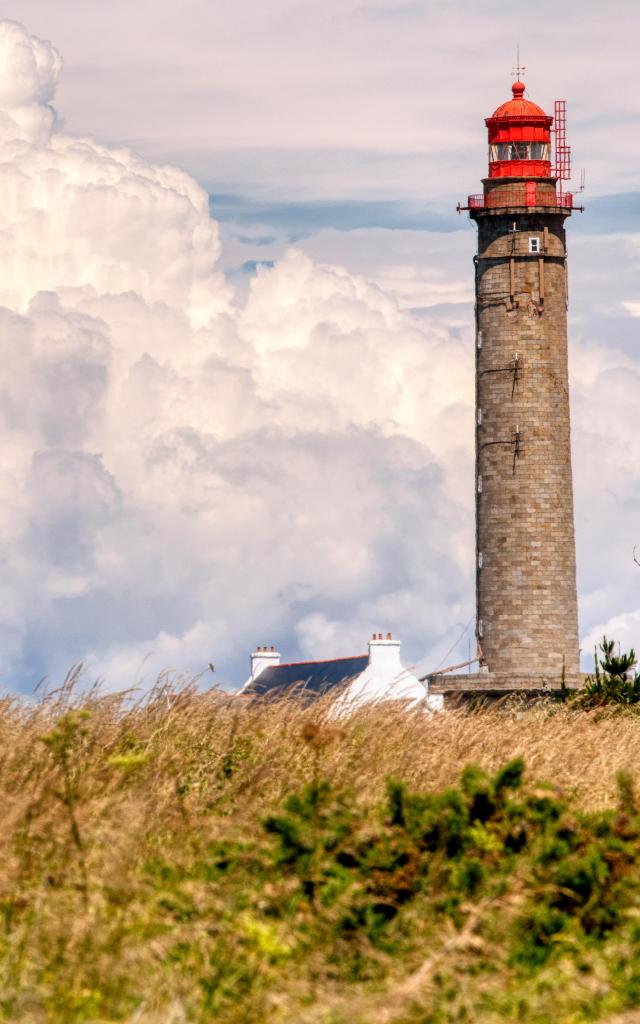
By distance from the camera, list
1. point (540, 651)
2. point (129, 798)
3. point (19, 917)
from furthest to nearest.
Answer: point (540, 651)
point (129, 798)
point (19, 917)

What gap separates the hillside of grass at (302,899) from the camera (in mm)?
7234

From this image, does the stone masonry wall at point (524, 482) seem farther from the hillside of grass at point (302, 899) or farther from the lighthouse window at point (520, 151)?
the hillside of grass at point (302, 899)

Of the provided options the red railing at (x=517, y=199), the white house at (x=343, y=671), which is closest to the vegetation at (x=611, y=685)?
the white house at (x=343, y=671)

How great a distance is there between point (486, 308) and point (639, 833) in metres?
40.9

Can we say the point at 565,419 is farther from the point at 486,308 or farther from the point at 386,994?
the point at 386,994

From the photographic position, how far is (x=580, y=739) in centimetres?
1642

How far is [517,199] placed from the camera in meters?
50.4

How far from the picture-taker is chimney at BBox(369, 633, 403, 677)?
4459 centimetres

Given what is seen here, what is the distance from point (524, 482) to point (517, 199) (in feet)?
30.0

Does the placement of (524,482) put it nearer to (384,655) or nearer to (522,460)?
(522,460)

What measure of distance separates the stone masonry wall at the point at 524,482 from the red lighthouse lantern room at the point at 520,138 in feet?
13.3

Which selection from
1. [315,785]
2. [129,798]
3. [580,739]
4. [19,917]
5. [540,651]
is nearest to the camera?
[19,917]

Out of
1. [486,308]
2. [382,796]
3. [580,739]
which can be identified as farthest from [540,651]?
[382,796]

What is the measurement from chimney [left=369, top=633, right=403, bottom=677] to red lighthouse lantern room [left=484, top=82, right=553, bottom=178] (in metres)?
16.2
